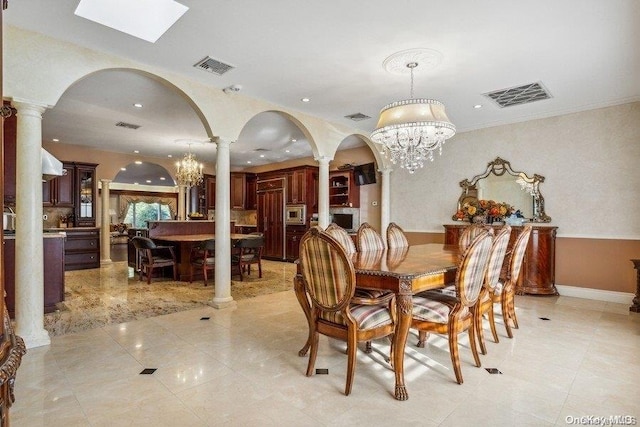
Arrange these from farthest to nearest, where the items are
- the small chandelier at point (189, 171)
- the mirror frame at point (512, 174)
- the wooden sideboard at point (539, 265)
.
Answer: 1. the small chandelier at point (189, 171)
2. the mirror frame at point (512, 174)
3. the wooden sideboard at point (539, 265)

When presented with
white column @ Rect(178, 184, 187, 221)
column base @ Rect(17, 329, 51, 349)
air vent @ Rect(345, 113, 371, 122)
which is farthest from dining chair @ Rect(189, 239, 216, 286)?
white column @ Rect(178, 184, 187, 221)

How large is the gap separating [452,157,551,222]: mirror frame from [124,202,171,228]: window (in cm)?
1399

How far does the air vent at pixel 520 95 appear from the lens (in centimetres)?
413

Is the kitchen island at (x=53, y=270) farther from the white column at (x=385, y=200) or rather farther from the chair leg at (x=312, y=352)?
the white column at (x=385, y=200)

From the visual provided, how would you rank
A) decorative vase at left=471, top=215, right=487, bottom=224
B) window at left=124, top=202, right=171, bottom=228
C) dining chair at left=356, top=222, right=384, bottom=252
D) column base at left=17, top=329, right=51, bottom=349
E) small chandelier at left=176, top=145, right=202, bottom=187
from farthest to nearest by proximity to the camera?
window at left=124, top=202, right=171, bottom=228 < small chandelier at left=176, top=145, right=202, bottom=187 < decorative vase at left=471, top=215, right=487, bottom=224 < dining chair at left=356, top=222, right=384, bottom=252 < column base at left=17, top=329, right=51, bottom=349

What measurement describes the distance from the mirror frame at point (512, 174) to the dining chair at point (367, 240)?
8.82 feet

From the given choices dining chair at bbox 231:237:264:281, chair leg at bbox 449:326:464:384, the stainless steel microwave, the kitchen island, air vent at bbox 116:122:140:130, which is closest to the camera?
chair leg at bbox 449:326:464:384

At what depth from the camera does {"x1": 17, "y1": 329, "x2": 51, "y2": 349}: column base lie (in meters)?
2.87

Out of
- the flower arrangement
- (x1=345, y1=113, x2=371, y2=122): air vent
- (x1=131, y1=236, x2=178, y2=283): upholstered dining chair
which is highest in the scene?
(x1=345, y1=113, x2=371, y2=122): air vent

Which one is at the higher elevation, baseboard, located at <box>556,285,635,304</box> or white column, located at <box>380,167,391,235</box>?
white column, located at <box>380,167,391,235</box>

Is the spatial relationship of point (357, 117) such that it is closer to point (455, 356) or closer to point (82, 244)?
point (455, 356)

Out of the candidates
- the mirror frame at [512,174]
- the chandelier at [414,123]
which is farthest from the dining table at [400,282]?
the mirror frame at [512,174]

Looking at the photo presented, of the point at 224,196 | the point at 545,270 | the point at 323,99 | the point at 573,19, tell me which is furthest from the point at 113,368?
the point at 545,270

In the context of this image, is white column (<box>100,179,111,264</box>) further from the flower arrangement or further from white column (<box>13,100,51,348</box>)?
the flower arrangement
